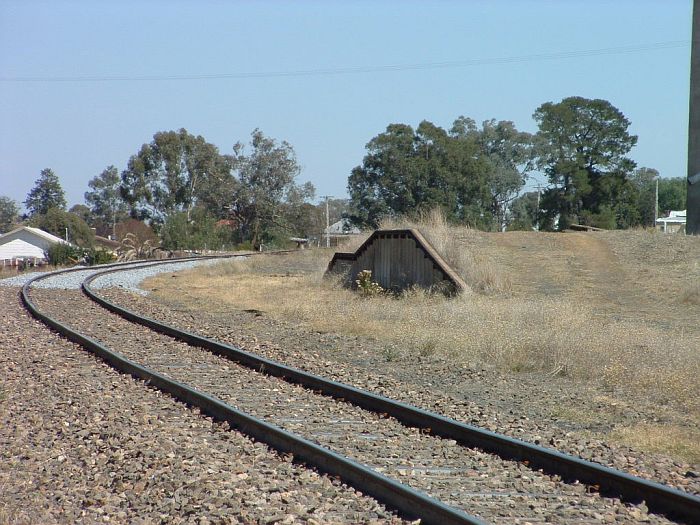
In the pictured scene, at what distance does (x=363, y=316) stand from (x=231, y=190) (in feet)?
233

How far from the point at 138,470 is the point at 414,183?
174ft

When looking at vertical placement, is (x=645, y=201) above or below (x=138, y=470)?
above

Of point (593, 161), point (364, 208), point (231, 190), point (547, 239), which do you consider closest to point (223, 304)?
point (547, 239)

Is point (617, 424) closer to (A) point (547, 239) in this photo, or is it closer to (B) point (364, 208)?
(A) point (547, 239)

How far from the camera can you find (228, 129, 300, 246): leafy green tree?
88500 millimetres

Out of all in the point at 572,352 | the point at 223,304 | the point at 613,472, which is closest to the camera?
the point at 613,472

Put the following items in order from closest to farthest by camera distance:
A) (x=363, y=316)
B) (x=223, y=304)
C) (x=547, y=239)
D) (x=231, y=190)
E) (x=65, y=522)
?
(x=65, y=522) → (x=363, y=316) → (x=223, y=304) → (x=547, y=239) → (x=231, y=190)

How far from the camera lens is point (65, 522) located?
6.00 meters

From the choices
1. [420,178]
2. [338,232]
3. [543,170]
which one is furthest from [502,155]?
[338,232]

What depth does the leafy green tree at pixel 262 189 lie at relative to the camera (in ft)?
290

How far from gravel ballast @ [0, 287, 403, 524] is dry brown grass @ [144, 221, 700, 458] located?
12.0 ft

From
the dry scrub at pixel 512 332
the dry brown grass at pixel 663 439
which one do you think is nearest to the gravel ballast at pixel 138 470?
the dry brown grass at pixel 663 439

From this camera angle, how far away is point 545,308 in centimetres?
1831

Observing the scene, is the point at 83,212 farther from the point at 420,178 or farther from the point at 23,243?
the point at 420,178
